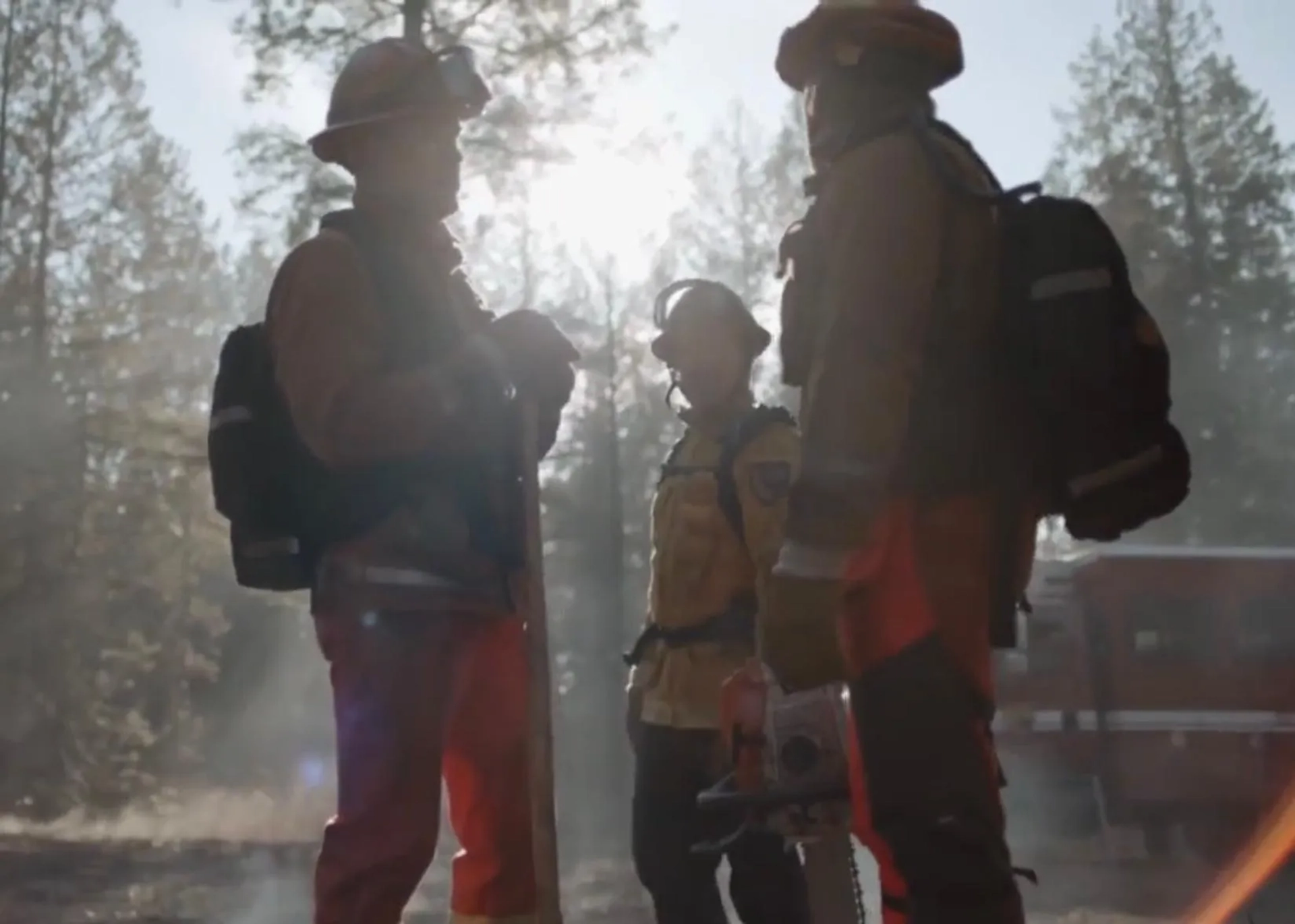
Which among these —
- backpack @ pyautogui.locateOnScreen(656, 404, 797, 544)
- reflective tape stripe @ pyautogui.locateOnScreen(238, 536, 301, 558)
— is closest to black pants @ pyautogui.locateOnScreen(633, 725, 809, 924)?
backpack @ pyautogui.locateOnScreen(656, 404, 797, 544)

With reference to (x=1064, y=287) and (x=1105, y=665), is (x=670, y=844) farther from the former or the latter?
(x=1105, y=665)

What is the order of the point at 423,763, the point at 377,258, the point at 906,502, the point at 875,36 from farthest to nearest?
the point at 377,258 → the point at 423,763 → the point at 875,36 → the point at 906,502

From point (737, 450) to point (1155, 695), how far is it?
9.77 metres

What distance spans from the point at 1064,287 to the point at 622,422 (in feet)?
79.1

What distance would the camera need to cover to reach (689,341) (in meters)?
4.21

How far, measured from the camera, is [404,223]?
3.17 m

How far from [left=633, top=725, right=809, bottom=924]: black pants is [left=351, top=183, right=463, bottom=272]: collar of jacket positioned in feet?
5.09

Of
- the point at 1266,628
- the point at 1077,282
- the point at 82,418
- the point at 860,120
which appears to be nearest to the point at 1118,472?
the point at 1077,282

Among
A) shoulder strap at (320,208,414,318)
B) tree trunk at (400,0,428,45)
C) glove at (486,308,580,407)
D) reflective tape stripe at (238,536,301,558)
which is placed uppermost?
tree trunk at (400,0,428,45)

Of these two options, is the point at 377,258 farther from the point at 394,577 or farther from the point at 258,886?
the point at 258,886

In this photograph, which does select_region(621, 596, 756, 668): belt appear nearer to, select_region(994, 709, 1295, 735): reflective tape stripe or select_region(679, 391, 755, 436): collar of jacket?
select_region(679, 391, 755, 436): collar of jacket

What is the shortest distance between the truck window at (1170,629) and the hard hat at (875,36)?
10.9 meters

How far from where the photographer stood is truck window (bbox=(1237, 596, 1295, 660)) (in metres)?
12.4

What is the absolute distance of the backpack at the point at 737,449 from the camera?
4000 mm
